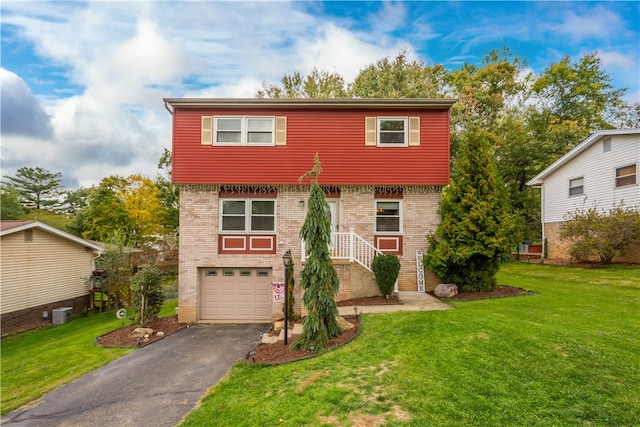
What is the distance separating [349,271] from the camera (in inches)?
396

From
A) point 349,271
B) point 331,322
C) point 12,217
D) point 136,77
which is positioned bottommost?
point 331,322

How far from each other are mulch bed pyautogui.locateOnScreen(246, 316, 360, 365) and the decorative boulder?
12.9 ft

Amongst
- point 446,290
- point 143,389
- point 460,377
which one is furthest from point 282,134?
point 460,377

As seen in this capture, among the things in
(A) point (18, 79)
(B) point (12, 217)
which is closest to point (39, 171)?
(B) point (12, 217)

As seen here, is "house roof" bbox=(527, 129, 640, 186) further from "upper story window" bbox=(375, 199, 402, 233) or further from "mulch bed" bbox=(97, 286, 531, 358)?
"upper story window" bbox=(375, 199, 402, 233)

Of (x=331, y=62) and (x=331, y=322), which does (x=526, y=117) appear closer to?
(x=331, y=62)

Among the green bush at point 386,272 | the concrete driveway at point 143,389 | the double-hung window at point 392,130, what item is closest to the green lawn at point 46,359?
the concrete driveway at point 143,389

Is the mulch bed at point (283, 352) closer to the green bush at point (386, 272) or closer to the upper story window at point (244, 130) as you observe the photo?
the green bush at point (386, 272)

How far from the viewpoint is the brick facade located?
11.1 metres

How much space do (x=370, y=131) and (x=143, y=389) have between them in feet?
33.2

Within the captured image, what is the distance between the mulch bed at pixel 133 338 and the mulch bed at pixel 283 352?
4.20 m

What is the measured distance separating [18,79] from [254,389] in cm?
1769

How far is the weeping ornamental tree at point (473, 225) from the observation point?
31.0ft

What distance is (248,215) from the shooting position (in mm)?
11312
